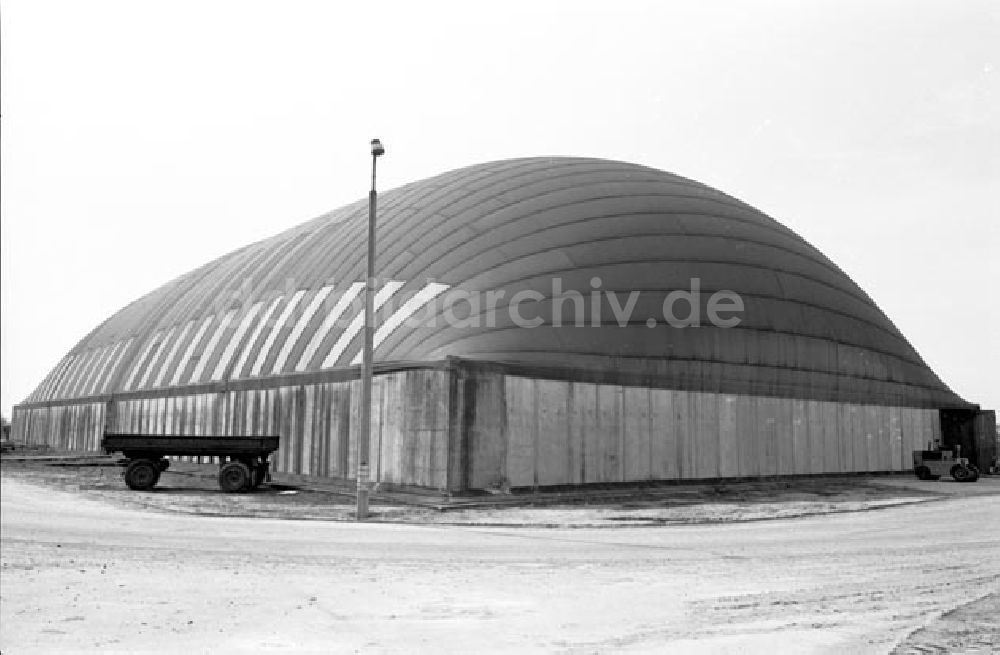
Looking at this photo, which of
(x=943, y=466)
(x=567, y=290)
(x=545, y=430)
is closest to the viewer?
(x=545, y=430)

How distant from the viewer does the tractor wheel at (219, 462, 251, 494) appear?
99.8 feet

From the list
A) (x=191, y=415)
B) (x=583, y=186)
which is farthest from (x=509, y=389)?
(x=191, y=415)

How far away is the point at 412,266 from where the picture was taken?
3731cm

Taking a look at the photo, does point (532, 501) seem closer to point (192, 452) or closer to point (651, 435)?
point (651, 435)

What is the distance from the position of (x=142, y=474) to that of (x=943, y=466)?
34.6m

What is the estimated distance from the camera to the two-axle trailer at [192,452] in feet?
101

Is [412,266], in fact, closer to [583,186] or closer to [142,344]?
[583,186]

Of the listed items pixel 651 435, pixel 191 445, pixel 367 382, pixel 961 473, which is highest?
pixel 367 382

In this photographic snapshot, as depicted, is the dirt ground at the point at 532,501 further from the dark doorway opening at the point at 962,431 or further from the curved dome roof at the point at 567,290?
the dark doorway opening at the point at 962,431

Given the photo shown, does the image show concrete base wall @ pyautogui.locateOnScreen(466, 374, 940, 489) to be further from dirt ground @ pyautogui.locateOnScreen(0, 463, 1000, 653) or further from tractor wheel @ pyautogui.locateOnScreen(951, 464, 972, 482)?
dirt ground @ pyautogui.locateOnScreen(0, 463, 1000, 653)

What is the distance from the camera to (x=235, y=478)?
3056 cm

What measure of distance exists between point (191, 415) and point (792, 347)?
31.2 meters

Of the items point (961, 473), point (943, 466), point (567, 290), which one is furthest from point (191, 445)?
point (961, 473)

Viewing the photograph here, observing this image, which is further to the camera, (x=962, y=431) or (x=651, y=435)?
(x=962, y=431)
